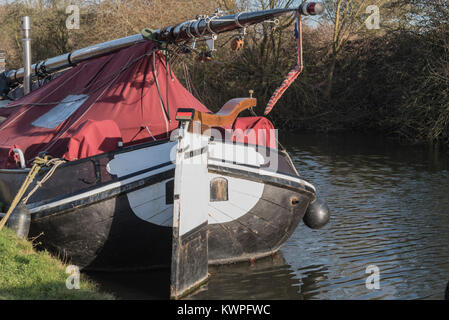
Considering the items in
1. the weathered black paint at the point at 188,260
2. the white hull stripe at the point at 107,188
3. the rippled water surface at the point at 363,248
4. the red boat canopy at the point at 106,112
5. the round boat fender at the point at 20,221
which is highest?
the red boat canopy at the point at 106,112

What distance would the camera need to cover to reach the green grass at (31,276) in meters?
5.34

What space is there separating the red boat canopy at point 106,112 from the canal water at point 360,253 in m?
1.73

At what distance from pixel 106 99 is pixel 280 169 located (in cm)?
243

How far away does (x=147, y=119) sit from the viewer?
26.0 ft

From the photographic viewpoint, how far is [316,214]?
761 cm

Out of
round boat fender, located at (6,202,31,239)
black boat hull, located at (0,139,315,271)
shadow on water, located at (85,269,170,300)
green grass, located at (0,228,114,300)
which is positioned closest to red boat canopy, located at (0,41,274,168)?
black boat hull, located at (0,139,315,271)

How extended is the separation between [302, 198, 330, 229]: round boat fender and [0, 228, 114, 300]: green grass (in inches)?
106

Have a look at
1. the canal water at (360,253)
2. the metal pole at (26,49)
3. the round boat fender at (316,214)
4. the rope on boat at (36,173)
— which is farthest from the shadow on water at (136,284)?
the metal pole at (26,49)

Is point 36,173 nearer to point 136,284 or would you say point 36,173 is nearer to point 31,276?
point 31,276

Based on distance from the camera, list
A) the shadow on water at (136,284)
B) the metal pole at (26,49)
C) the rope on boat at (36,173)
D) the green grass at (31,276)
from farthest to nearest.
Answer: the metal pole at (26,49)
the rope on boat at (36,173)
the shadow on water at (136,284)
the green grass at (31,276)

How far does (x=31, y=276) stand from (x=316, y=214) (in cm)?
345

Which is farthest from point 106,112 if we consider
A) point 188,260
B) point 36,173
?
point 188,260
